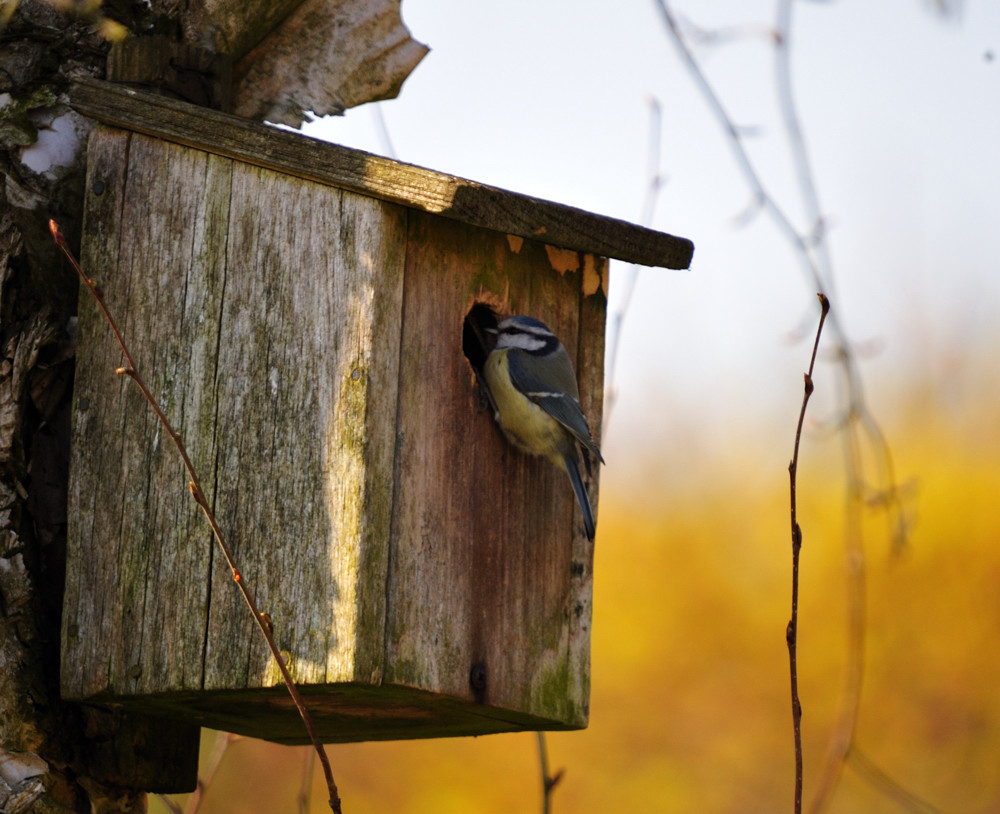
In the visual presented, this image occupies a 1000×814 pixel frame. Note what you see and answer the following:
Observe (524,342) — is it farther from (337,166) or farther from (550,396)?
(337,166)

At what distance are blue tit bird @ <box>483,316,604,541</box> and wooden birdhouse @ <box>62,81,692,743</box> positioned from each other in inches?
2.0

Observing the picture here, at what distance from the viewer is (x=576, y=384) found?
2.73 meters

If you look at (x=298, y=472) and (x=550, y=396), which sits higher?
(x=550, y=396)

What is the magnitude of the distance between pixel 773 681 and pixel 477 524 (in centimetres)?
363

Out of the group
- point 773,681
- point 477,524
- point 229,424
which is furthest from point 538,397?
point 773,681

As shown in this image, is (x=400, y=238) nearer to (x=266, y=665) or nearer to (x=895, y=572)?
(x=266, y=665)

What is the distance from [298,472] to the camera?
224 centimetres

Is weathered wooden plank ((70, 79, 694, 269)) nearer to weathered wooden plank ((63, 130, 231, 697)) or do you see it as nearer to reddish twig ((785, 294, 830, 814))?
weathered wooden plank ((63, 130, 231, 697))

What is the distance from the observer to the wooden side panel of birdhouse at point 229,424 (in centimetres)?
219

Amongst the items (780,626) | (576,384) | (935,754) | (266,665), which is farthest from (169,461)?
(935,754)

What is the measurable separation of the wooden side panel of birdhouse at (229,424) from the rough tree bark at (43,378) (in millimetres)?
119

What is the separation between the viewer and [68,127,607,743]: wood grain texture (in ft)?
7.24

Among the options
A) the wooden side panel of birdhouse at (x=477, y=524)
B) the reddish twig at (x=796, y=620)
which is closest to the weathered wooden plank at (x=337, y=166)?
the wooden side panel of birdhouse at (x=477, y=524)

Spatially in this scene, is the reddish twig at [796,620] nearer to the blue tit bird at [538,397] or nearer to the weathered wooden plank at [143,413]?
the blue tit bird at [538,397]
